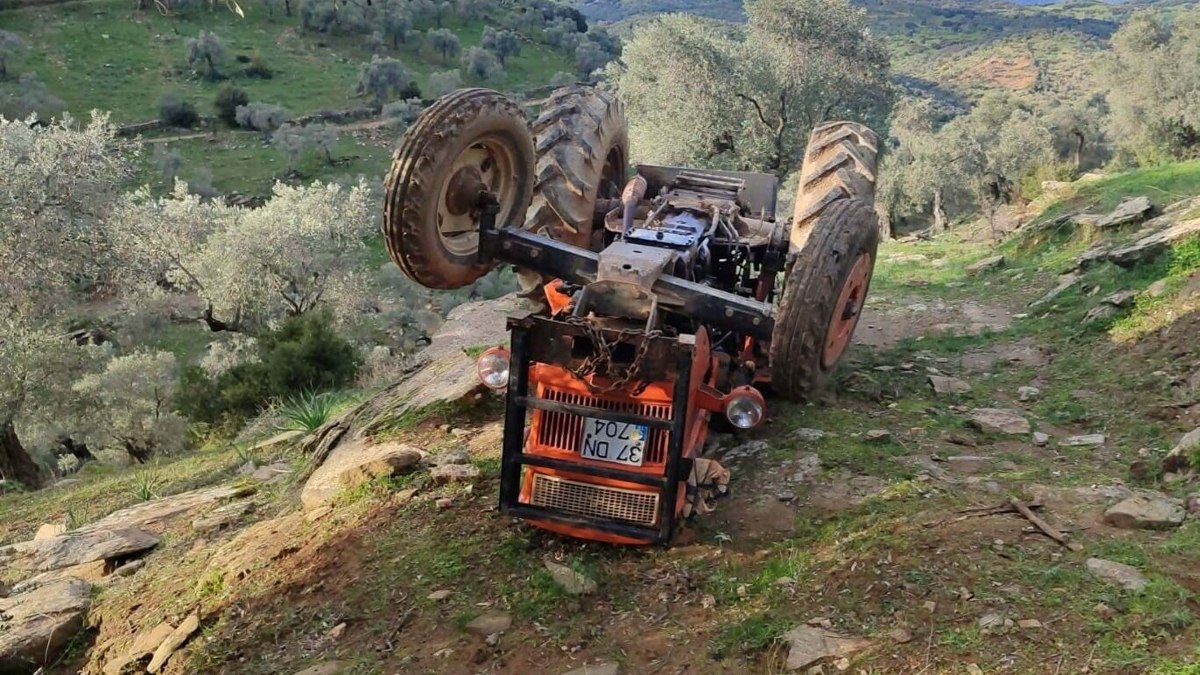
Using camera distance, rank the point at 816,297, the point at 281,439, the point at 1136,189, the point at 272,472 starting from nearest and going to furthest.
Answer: the point at 816,297 → the point at 272,472 → the point at 281,439 → the point at 1136,189

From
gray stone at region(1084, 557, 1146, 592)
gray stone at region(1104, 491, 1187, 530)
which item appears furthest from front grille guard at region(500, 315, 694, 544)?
gray stone at region(1104, 491, 1187, 530)

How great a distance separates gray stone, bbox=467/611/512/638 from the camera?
152 inches

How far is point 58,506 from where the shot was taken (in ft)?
24.1

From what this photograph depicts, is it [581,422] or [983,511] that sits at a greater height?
[581,422]

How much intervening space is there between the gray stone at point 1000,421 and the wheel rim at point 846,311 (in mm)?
1186

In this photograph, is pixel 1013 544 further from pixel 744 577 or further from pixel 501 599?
pixel 501 599

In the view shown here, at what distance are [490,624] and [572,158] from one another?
411 centimetres

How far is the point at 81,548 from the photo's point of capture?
5422 mm

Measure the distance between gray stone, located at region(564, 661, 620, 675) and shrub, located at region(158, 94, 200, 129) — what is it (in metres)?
53.3

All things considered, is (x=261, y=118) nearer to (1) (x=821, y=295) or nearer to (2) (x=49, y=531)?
(2) (x=49, y=531)

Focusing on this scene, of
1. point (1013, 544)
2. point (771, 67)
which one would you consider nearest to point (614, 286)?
point (1013, 544)

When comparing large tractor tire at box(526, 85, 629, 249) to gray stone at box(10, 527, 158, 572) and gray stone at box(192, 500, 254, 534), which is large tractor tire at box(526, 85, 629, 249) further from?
gray stone at box(10, 527, 158, 572)

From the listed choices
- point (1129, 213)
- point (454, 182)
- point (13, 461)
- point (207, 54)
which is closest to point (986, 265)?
point (1129, 213)

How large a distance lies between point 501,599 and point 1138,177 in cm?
1406
